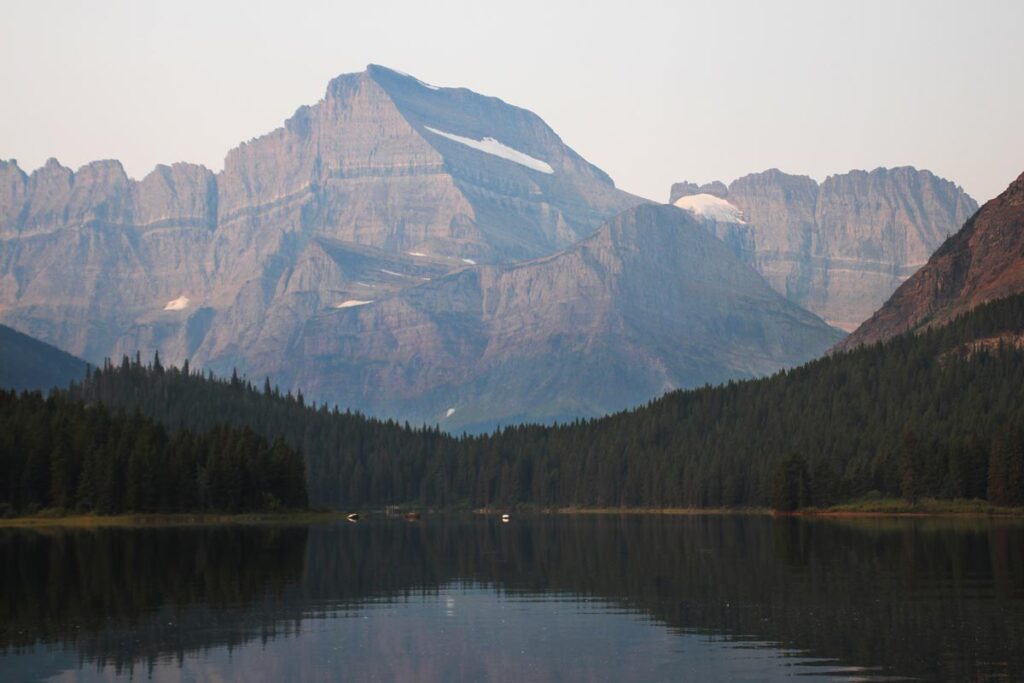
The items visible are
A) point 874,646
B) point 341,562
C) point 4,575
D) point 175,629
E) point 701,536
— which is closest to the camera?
point 874,646

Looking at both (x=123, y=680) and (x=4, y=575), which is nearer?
(x=123, y=680)

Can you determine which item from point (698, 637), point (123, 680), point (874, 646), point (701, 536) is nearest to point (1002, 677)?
point (874, 646)

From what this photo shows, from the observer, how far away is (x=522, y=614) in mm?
95500

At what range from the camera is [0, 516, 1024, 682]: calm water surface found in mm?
72750

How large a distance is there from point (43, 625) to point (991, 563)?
75057 millimetres

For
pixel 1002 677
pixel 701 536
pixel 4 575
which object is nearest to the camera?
pixel 1002 677

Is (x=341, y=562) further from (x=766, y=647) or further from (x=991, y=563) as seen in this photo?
(x=766, y=647)

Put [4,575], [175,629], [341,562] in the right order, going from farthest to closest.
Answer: [341,562]
[4,575]
[175,629]

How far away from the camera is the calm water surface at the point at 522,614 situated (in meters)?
72.8

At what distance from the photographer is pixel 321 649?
3130 inches

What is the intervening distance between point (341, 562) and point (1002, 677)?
86.8 metres

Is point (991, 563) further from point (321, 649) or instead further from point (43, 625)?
point (43, 625)

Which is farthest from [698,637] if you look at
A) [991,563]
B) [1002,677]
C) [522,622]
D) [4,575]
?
[4,575]

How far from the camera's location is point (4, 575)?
392ft
